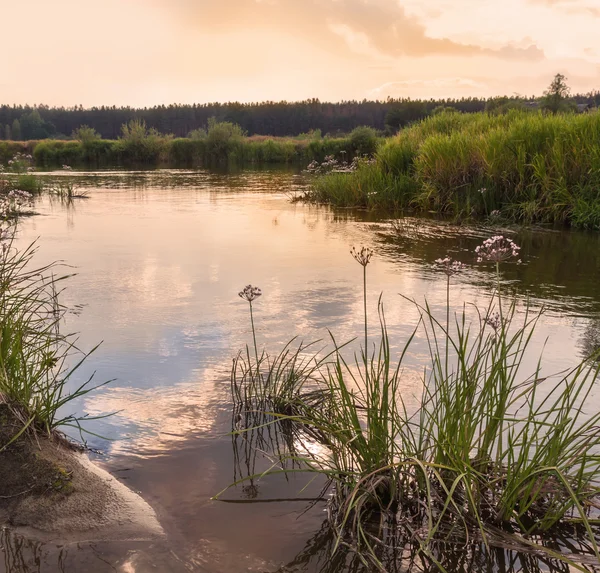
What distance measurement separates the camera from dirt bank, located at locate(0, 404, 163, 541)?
2.25 metres

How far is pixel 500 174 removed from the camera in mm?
10102

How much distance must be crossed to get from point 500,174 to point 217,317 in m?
6.76

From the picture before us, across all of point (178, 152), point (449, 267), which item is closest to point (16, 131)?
point (178, 152)

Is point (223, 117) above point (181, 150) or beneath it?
above

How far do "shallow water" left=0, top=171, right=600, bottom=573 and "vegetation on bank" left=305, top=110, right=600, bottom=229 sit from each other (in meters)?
0.73

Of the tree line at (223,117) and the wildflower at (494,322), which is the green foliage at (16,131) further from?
the wildflower at (494,322)

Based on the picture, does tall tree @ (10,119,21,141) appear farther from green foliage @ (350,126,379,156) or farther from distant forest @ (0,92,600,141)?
green foliage @ (350,126,379,156)

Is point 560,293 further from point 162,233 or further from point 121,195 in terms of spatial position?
point 121,195

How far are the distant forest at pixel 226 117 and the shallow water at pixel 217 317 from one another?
240 ft

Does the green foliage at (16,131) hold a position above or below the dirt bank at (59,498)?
above

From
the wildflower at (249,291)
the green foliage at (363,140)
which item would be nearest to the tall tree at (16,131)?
the green foliage at (363,140)

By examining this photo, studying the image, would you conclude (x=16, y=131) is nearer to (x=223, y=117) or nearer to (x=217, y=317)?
(x=223, y=117)

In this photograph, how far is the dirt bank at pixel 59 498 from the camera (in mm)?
2248

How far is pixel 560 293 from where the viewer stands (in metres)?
5.80
